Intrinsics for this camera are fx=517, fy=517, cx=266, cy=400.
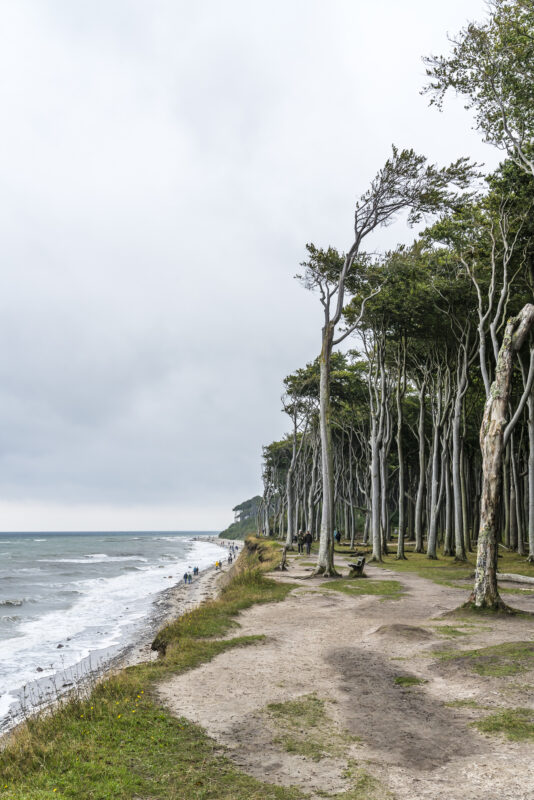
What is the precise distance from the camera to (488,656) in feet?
28.7

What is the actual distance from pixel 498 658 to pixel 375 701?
2.71 m

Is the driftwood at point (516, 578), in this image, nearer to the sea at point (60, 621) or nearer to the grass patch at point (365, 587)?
the grass patch at point (365, 587)

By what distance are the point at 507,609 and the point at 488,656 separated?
176 inches

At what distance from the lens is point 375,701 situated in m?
7.22

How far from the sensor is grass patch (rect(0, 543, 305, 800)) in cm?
480

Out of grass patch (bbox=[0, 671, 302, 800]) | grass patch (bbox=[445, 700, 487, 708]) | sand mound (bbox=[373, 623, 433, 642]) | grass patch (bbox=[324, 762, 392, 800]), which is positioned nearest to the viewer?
grass patch (bbox=[324, 762, 392, 800])

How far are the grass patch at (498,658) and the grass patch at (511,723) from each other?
5.10ft

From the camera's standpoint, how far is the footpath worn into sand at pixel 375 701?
5.05 m

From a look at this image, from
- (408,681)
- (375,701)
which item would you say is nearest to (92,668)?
(408,681)

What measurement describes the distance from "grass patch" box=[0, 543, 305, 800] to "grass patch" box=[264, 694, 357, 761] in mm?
835

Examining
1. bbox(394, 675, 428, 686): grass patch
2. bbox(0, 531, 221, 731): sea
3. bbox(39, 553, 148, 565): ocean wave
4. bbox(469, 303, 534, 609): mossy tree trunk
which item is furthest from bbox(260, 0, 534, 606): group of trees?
bbox(39, 553, 148, 565): ocean wave

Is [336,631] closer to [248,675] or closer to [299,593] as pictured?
[248,675]

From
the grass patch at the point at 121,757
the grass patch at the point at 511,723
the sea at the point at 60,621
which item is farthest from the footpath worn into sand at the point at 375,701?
the sea at the point at 60,621

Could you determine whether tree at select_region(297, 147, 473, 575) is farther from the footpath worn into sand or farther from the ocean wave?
the ocean wave
